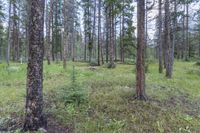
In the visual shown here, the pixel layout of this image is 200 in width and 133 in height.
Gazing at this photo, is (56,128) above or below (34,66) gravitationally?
below

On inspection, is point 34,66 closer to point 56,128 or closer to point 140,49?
point 56,128

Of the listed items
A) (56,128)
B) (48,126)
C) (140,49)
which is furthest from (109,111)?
(140,49)

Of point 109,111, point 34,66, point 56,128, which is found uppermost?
point 34,66

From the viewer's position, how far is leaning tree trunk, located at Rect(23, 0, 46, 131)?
6660 mm

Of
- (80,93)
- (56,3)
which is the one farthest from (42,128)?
(56,3)

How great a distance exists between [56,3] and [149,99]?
1204 inches

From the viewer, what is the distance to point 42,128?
6.72 metres

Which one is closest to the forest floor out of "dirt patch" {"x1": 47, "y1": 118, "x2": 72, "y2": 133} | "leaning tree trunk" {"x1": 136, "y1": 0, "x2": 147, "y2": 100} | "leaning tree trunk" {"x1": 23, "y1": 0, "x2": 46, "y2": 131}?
"dirt patch" {"x1": 47, "y1": 118, "x2": 72, "y2": 133}

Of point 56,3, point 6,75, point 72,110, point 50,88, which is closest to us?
point 72,110

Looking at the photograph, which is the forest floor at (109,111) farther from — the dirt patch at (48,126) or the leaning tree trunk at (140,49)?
the leaning tree trunk at (140,49)

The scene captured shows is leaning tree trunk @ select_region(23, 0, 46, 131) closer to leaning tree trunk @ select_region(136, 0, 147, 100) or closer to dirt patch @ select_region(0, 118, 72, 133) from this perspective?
dirt patch @ select_region(0, 118, 72, 133)

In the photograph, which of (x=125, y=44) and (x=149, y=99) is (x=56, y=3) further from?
(x=149, y=99)

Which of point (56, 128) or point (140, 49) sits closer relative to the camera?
point (56, 128)

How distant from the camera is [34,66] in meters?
6.66
